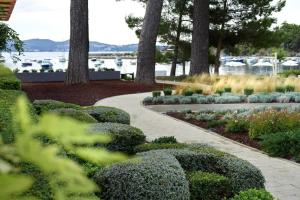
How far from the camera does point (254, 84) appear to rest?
890 inches

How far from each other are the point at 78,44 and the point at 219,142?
15235 mm

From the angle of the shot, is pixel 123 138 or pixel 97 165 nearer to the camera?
pixel 97 165

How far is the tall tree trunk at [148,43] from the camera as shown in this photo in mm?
27359

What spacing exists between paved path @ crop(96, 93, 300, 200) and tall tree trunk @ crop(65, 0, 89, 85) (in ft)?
17.3

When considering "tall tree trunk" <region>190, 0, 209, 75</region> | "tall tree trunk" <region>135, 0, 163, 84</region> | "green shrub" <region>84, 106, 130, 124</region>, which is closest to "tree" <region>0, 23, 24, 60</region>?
"green shrub" <region>84, 106, 130, 124</region>

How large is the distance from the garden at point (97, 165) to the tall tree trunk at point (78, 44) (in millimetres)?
16765

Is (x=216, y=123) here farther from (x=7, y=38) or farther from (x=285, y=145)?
(x=7, y=38)

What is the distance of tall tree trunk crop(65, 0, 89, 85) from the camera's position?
25.2 m

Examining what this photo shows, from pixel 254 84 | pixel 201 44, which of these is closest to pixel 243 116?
pixel 254 84

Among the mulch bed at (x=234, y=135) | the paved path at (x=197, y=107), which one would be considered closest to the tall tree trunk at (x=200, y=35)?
the paved path at (x=197, y=107)

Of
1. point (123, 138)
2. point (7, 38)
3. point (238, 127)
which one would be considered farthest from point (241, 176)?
point (7, 38)

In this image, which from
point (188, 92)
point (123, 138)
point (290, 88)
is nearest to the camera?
point (123, 138)

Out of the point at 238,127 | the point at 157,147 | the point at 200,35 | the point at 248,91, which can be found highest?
the point at 200,35

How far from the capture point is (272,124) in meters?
12.0
